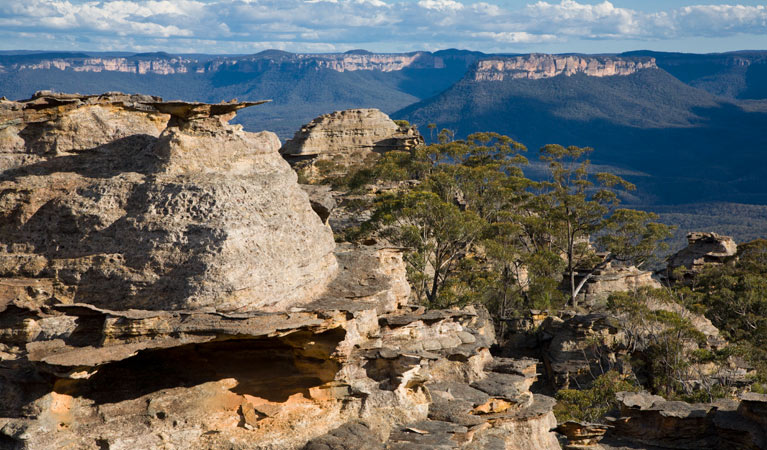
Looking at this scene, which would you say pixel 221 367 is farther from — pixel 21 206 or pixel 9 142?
pixel 9 142

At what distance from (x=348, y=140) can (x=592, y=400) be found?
51.2 m

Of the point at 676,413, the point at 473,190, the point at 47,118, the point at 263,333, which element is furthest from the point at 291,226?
the point at 473,190

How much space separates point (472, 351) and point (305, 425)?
693cm

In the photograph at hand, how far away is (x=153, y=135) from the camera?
20.4 metres

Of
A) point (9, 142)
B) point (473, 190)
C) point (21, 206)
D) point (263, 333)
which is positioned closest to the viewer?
point (263, 333)

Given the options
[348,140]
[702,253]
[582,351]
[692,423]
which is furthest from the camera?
[348,140]

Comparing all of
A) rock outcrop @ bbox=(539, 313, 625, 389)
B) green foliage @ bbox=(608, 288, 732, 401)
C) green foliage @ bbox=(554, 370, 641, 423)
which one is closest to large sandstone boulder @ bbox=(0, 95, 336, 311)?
green foliage @ bbox=(554, 370, 641, 423)

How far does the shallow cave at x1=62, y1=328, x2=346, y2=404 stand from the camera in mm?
16291

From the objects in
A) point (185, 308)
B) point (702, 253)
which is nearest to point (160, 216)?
point (185, 308)

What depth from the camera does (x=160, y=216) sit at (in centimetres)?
1675

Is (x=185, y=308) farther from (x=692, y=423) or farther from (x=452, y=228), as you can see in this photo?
(x=452, y=228)

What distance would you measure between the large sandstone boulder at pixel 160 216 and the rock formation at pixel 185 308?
5 cm

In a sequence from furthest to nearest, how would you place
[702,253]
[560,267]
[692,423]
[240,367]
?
[702,253], [560,267], [692,423], [240,367]

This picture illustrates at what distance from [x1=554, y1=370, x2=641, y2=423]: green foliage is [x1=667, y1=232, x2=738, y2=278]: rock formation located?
1337 inches
